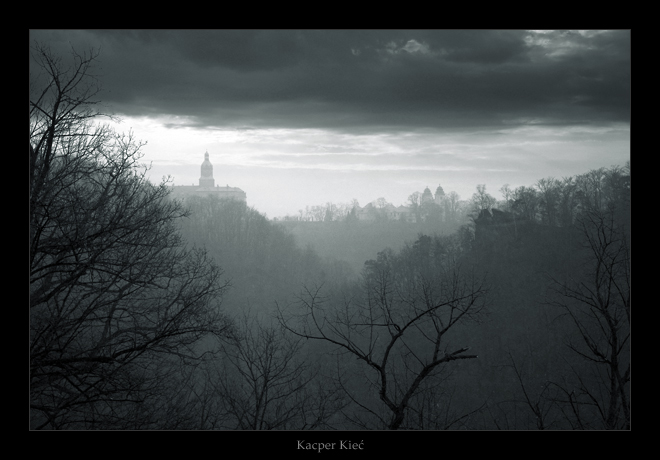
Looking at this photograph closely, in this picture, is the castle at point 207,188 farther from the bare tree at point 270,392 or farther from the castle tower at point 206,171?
the bare tree at point 270,392

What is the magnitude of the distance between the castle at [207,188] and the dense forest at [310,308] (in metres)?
0.42

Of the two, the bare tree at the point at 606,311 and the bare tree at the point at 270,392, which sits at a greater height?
the bare tree at the point at 606,311

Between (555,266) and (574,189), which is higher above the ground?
(574,189)

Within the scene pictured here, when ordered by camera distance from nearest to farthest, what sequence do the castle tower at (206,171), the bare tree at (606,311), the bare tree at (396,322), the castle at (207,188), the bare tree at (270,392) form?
the bare tree at (396,322), the bare tree at (606,311), the bare tree at (270,392), the castle tower at (206,171), the castle at (207,188)

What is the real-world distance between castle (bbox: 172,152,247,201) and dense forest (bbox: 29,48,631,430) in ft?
1.37

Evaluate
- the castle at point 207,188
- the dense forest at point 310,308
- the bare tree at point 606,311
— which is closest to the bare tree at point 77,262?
the dense forest at point 310,308

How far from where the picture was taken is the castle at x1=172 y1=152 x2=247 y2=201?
26.3ft

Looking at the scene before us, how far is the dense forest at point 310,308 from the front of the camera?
18.9 ft

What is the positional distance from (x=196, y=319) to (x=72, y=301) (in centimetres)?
160
